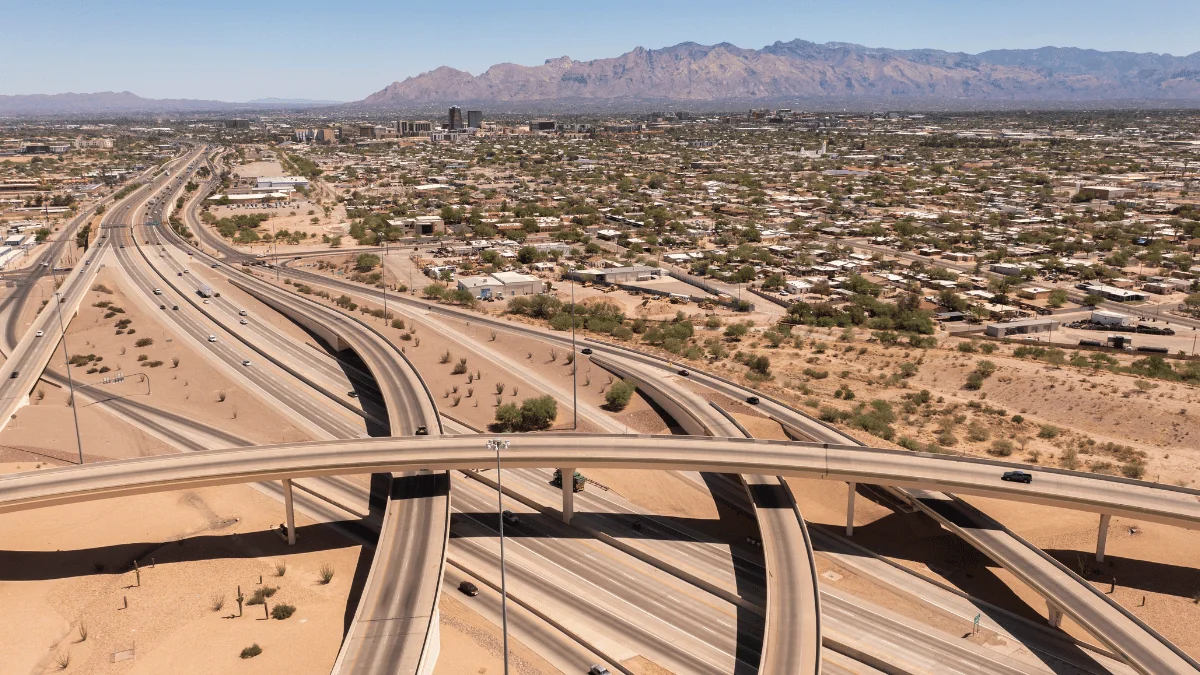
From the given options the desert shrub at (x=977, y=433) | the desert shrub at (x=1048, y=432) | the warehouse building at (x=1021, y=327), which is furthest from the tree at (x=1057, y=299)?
the desert shrub at (x=977, y=433)

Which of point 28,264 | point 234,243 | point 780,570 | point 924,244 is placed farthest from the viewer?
point 234,243

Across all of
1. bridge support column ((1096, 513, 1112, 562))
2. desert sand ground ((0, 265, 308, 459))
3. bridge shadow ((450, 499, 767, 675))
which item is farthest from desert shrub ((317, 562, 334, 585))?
bridge support column ((1096, 513, 1112, 562))

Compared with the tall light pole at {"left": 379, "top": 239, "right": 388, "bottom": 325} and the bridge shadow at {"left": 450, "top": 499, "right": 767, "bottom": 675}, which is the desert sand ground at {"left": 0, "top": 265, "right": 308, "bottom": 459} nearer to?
the tall light pole at {"left": 379, "top": 239, "right": 388, "bottom": 325}

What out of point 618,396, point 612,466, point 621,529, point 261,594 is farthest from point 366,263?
point 261,594

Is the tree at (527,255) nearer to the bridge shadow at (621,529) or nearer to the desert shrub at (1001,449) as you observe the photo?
the bridge shadow at (621,529)

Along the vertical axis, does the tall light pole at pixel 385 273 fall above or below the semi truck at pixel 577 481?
above

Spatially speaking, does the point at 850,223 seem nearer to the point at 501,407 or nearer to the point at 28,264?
the point at 501,407

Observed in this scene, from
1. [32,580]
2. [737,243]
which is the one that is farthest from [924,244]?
[32,580]
